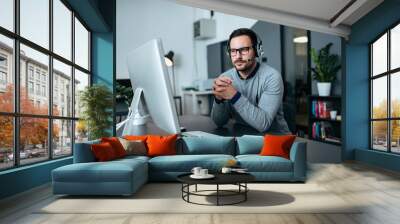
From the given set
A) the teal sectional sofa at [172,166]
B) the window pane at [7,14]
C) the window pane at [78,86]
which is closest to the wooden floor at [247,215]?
the teal sectional sofa at [172,166]

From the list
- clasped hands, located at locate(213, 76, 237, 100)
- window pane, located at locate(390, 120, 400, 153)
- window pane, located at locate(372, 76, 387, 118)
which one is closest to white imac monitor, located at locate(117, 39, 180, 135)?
clasped hands, located at locate(213, 76, 237, 100)

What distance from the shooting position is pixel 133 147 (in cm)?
A: 579

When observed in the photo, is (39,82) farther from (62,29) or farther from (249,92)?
(249,92)

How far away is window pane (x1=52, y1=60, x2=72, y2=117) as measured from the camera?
234 inches

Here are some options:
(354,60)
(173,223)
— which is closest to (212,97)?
(354,60)

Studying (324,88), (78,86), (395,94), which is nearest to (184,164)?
(78,86)

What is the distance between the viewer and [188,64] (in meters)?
8.05

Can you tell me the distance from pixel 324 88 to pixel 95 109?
14.2 feet

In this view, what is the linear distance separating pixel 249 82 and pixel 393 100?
7.91 ft

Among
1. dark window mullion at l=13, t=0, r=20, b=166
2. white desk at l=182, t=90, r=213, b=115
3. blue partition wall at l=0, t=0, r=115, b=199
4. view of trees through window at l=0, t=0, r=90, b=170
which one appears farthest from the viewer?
white desk at l=182, t=90, r=213, b=115

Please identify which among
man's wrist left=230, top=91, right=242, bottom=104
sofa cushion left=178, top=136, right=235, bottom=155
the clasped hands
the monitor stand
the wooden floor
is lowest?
the wooden floor

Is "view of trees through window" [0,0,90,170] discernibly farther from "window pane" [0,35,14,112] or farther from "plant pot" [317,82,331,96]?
"plant pot" [317,82,331,96]

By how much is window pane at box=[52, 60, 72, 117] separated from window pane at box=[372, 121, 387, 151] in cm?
521

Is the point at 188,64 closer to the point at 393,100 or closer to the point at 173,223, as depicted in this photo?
the point at 393,100
